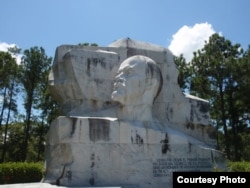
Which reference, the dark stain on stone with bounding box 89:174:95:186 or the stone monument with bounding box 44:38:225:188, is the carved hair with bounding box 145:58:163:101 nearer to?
the stone monument with bounding box 44:38:225:188

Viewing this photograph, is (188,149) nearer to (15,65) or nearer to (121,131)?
(121,131)

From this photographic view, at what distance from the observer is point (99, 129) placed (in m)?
9.04

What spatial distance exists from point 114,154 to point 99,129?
77 centimetres

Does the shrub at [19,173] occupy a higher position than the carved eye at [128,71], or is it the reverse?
the carved eye at [128,71]

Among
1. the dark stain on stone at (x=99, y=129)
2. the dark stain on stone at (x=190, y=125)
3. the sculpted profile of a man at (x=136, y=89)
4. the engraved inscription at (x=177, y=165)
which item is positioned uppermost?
the sculpted profile of a man at (x=136, y=89)

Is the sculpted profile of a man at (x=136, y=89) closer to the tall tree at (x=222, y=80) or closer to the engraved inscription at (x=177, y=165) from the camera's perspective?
the engraved inscription at (x=177, y=165)

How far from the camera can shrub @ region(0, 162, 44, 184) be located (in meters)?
17.5

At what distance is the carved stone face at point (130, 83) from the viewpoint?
31.8 feet

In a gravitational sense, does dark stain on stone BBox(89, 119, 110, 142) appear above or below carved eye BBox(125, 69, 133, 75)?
below

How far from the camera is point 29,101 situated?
91.1ft

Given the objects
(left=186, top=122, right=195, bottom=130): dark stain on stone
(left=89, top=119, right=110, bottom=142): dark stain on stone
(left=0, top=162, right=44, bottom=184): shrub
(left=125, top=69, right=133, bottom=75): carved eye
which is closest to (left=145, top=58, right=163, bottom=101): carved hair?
(left=125, top=69, right=133, bottom=75): carved eye

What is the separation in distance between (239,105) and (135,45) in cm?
1609

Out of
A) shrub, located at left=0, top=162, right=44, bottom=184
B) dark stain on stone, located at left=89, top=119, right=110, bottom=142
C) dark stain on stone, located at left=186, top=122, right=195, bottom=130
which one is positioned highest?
dark stain on stone, located at left=186, top=122, right=195, bottom=130

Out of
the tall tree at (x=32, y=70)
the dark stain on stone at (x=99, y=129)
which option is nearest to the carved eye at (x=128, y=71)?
the dark stain on stone at (x=99, y=129)
